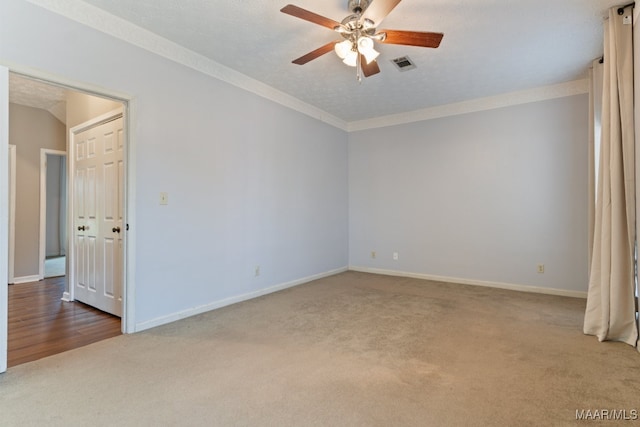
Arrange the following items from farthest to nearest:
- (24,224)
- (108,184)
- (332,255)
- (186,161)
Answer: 1. (332,255)
2. (24,224)
3. (108,184)
4. (186,161)

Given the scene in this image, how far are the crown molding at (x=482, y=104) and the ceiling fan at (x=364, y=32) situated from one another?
2651 mm

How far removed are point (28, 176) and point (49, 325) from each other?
3.32m

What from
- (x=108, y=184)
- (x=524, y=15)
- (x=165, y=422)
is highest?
(x=524, y=15)

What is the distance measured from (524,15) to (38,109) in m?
6.75

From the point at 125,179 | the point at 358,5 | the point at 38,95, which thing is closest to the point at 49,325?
the point at 125,179

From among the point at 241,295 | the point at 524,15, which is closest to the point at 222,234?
the point at 241,295

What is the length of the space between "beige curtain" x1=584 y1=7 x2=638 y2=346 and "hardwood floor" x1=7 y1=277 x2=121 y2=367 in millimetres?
4238

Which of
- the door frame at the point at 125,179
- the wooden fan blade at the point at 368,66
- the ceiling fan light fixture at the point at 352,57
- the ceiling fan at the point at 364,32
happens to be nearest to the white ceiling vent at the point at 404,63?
the wooden fan blade at the point at 368,66

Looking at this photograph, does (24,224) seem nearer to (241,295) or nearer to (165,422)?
(241,295)

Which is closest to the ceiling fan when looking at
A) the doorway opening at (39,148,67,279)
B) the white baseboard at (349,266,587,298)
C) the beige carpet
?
the beige carpet

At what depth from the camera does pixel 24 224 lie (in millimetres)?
5066

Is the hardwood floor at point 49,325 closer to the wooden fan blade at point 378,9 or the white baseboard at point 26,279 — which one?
the white baseboard at point 26,279

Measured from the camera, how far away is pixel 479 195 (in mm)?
4676

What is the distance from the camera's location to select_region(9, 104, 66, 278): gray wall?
4.95 m
